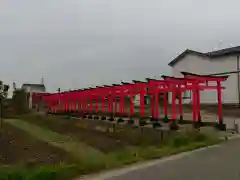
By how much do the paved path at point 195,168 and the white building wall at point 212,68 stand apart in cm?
2214

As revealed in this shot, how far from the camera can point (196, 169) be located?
6.86 meters

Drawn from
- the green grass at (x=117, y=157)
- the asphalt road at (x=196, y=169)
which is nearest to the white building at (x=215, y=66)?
the green grass at (x=117, y=157)

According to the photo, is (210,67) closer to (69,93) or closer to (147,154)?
(69,93)

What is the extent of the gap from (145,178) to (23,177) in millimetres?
2316

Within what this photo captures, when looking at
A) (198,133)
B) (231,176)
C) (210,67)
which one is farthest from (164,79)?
(210,67)

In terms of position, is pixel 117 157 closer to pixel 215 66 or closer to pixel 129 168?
pixel 129 168

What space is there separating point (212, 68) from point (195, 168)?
27.1 m

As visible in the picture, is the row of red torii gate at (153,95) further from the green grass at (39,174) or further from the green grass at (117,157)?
the green grass at (39,174)

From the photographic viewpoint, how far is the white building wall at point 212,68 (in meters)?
29.8

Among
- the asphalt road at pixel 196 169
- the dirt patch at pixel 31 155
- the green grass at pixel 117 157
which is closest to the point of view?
the green grass at pixel 117 157

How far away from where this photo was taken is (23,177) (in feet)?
18.7

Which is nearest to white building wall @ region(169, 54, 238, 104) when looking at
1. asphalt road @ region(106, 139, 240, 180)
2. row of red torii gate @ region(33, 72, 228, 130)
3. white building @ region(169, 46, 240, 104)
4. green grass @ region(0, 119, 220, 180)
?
white building @ region(169, 46, 240, 104)

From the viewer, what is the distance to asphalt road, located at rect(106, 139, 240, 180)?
625cm

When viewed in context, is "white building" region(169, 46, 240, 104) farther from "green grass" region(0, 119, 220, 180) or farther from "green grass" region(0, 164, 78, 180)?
"green grass" region(0, 164, 78, 180)
